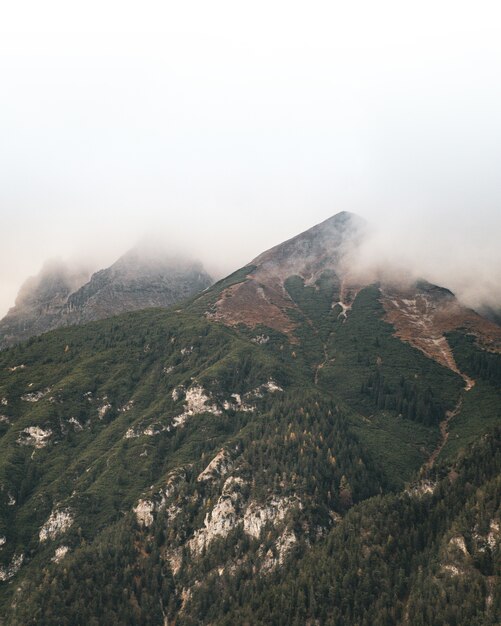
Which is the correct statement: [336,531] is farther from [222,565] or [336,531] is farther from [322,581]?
[222,565]

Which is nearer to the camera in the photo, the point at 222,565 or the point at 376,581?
the point at 376,581

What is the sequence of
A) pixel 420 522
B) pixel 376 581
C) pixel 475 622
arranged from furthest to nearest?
pixel 420 522, pixel 376 581, pixel 475 622

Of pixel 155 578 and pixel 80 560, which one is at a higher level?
pixel 80 560

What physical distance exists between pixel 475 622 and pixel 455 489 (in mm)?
50884

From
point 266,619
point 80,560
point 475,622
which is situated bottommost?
point 475,622

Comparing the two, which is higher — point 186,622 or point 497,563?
point 186,622

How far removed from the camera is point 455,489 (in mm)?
191125

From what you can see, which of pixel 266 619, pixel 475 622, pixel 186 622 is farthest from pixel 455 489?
pixel 186 622

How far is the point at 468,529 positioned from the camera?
170m

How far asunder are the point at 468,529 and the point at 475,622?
2961 centimetres

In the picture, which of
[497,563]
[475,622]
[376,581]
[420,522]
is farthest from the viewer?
[420,522]

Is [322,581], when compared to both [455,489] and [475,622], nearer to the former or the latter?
[475,622]

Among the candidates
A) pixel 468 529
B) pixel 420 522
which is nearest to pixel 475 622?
pixel 468 529

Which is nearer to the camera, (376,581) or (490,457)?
(376,581)
